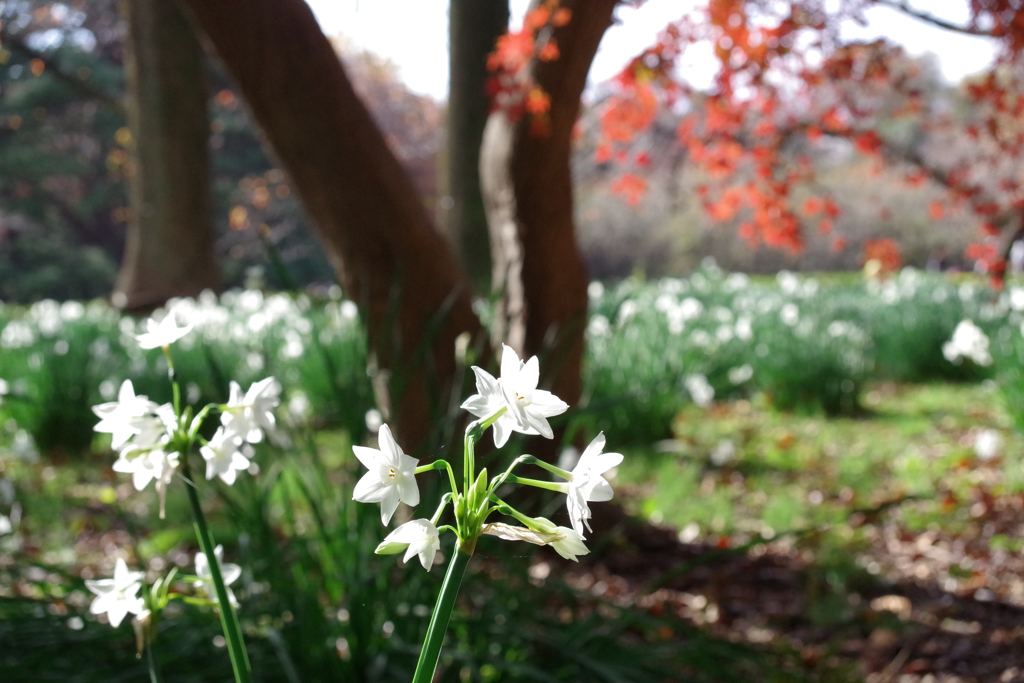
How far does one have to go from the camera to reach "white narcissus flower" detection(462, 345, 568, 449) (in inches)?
21.0

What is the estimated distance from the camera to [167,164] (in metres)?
9.53

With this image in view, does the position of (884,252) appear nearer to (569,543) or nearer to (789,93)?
(789,93)

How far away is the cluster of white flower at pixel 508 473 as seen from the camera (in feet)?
1.76

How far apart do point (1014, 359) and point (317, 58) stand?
3.10 meters

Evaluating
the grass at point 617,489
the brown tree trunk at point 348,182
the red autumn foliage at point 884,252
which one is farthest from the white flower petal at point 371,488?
the red autumn foliage at point 884,252

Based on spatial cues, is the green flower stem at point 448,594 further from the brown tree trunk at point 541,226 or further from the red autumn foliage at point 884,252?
the red autumn foliage at point 884,252

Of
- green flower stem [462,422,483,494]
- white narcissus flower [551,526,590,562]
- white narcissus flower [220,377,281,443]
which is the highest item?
green flower stem [462,422,483,494]

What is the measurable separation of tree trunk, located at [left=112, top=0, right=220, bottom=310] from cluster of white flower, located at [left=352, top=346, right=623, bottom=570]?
9.65 metres

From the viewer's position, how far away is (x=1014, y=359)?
3.36 metres

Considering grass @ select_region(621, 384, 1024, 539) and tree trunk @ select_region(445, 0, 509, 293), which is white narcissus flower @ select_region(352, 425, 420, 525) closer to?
grass @ select_region(621, 384, 1024, 539)

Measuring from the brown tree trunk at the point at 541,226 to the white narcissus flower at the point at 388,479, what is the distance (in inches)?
71.2

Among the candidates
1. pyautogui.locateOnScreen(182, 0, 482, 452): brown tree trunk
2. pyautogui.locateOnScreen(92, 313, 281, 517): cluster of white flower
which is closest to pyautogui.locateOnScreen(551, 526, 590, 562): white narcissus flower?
pyautogui.locateOnScreen(92, 313, 281, 517): cluster of white flower

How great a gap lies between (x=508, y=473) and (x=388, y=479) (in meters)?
0.09

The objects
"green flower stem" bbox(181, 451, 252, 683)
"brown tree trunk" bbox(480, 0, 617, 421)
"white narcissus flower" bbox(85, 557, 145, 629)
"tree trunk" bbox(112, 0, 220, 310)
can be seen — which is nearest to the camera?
"green flower stem" bbox(181, 451, 252, 683)
